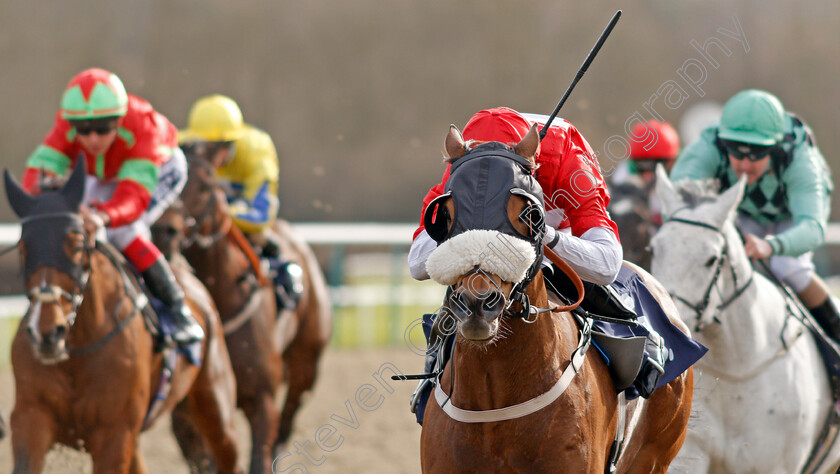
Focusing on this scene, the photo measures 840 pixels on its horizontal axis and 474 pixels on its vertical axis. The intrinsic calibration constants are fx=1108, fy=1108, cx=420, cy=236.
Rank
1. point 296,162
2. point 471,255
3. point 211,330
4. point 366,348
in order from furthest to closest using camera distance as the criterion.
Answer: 1. point 296,162
2. point 366,348
3. point 211,330
4. point 471,255

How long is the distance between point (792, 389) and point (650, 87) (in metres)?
17.4

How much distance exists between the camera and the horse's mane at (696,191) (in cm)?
435

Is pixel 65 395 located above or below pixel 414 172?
above

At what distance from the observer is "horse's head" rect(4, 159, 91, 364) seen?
411 centimetres

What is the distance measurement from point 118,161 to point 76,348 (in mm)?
989

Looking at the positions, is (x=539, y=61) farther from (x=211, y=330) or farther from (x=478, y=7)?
(x=211, y=330)

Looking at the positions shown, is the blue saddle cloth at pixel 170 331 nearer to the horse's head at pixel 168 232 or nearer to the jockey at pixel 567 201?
the horse's head at pixel 168 232

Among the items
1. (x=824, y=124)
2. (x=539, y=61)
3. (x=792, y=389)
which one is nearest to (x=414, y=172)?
(x=539, y=61)

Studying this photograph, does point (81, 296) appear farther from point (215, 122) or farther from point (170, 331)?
point (215, 122)

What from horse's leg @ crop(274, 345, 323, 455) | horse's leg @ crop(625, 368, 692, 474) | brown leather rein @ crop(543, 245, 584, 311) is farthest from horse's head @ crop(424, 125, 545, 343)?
horse's leg @ crop(274, 345, 323, 455)

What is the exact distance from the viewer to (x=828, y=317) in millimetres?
4742

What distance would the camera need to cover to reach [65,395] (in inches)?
169

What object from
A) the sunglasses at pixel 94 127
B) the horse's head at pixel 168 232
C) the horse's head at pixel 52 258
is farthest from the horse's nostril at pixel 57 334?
the horse's head at pixel 168 232

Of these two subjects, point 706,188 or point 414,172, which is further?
point 414,172
